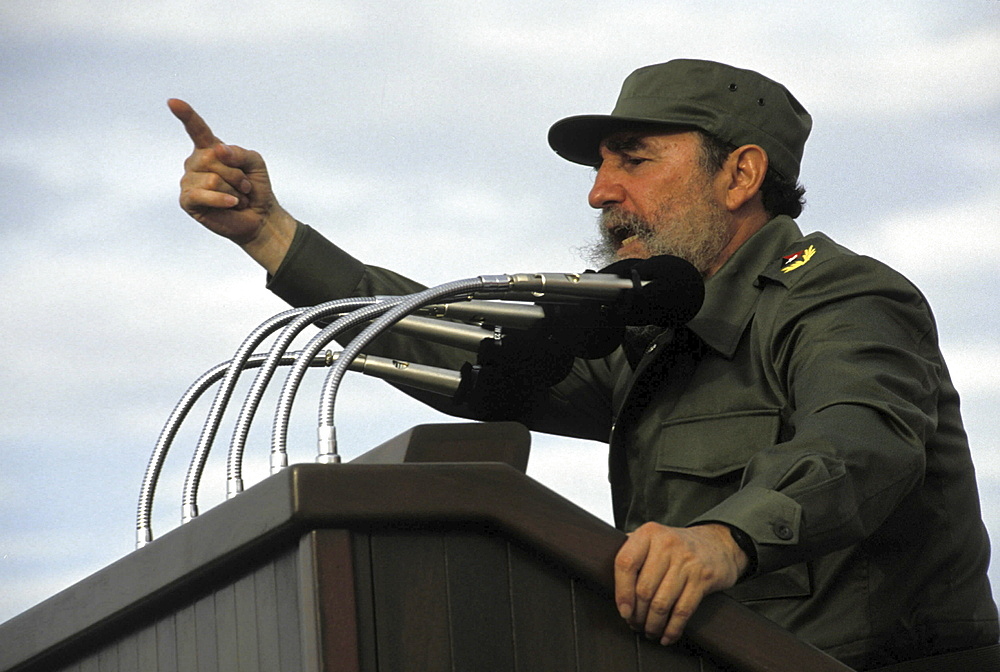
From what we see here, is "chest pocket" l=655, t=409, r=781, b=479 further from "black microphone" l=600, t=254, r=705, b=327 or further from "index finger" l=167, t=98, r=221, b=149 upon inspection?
"index finger" l=167, t=98, r=221, b=149

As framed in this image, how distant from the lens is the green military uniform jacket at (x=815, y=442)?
4.86 ft

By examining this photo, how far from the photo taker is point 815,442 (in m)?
1.49

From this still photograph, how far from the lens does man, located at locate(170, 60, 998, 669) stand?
56.6 inches

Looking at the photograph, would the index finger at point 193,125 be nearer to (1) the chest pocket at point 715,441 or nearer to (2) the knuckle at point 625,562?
(1) the chest pocket at point 715,441

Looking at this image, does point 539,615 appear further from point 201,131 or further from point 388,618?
point 201,131

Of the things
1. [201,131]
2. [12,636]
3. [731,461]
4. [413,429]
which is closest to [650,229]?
[731,461]

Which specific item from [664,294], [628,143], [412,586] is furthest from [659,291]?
[628,143]

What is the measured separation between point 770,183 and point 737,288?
456mm

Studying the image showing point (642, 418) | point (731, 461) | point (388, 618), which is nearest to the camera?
point (388, 618)

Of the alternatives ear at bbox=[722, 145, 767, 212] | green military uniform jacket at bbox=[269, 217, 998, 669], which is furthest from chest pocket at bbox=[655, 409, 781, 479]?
ear at bbox=[722, 145, 767, 212]

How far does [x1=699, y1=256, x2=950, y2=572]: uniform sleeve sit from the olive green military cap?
55cm

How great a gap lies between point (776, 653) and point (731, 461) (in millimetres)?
733

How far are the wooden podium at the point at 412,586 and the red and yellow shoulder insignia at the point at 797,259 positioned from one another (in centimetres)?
87

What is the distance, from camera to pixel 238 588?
124cm
